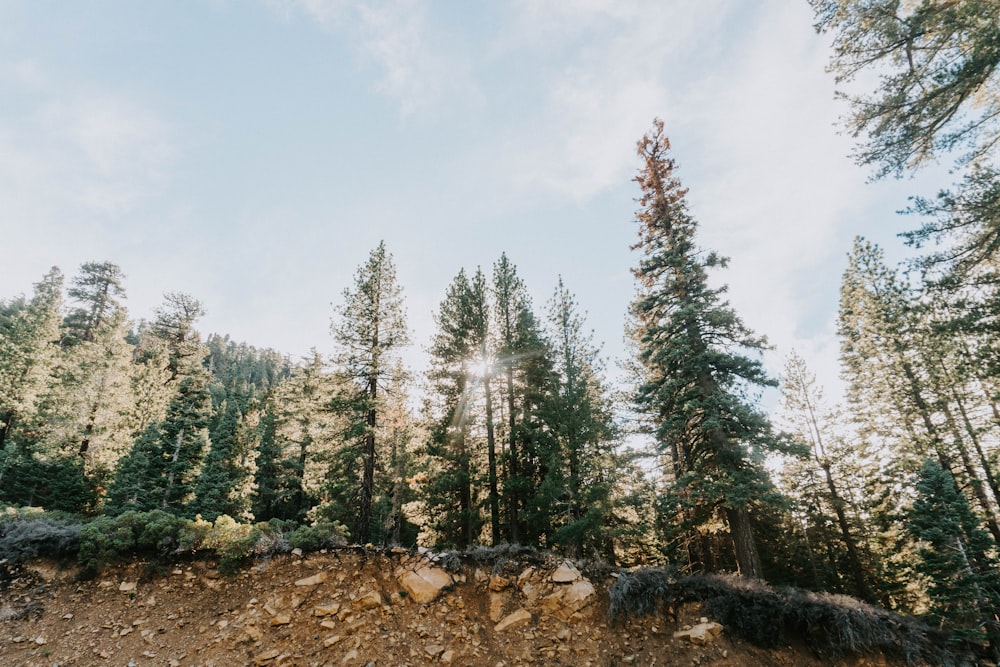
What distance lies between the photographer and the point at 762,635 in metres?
7.49

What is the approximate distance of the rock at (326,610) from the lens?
28.2 ft

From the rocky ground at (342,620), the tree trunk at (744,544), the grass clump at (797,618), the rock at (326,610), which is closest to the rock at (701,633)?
the rocky ground at (342,620)

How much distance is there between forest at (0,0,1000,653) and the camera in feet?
30.3

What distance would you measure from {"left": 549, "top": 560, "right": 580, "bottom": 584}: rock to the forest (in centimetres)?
110

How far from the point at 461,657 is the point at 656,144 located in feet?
61.5

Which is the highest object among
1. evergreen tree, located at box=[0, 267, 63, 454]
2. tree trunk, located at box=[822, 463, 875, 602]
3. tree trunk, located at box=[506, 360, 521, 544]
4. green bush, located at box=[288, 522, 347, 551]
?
evergreen tree, located at box=[0, 267, 63, 454]

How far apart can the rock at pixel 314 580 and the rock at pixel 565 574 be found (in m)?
5.56

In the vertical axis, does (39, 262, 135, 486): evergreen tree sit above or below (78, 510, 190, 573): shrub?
above

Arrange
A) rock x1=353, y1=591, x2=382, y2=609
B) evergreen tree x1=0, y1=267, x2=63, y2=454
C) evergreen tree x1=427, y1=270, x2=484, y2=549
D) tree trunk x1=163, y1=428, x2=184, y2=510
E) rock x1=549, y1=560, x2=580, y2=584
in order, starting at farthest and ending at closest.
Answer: evergreen tree x1=0, y1=267, x2=63, y2=454
tree trunk x1=163, y1=428, x2=184, y2=510
evergreen tree x1=427, y1=270, x2=484, y2=549
rock x1=549, y1=560, x2=580, y2=584
rock x1=353, y1=591, x2=382, y2=609

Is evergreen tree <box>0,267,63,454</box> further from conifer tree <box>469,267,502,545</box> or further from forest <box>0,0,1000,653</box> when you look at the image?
conifer tree <box>469,267,502,545</box>

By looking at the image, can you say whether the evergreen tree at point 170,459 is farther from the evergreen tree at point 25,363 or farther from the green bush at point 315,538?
the green bush at point 315,538

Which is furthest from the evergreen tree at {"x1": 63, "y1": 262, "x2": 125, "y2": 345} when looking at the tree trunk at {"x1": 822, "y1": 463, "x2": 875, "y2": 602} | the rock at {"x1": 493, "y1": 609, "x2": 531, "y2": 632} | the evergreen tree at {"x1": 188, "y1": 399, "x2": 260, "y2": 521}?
the tree trunk at {"x1": 822, "y1": 463, "x2": 875, "y2": 602}

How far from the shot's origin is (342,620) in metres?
8.48

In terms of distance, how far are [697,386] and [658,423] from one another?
10.1ft
